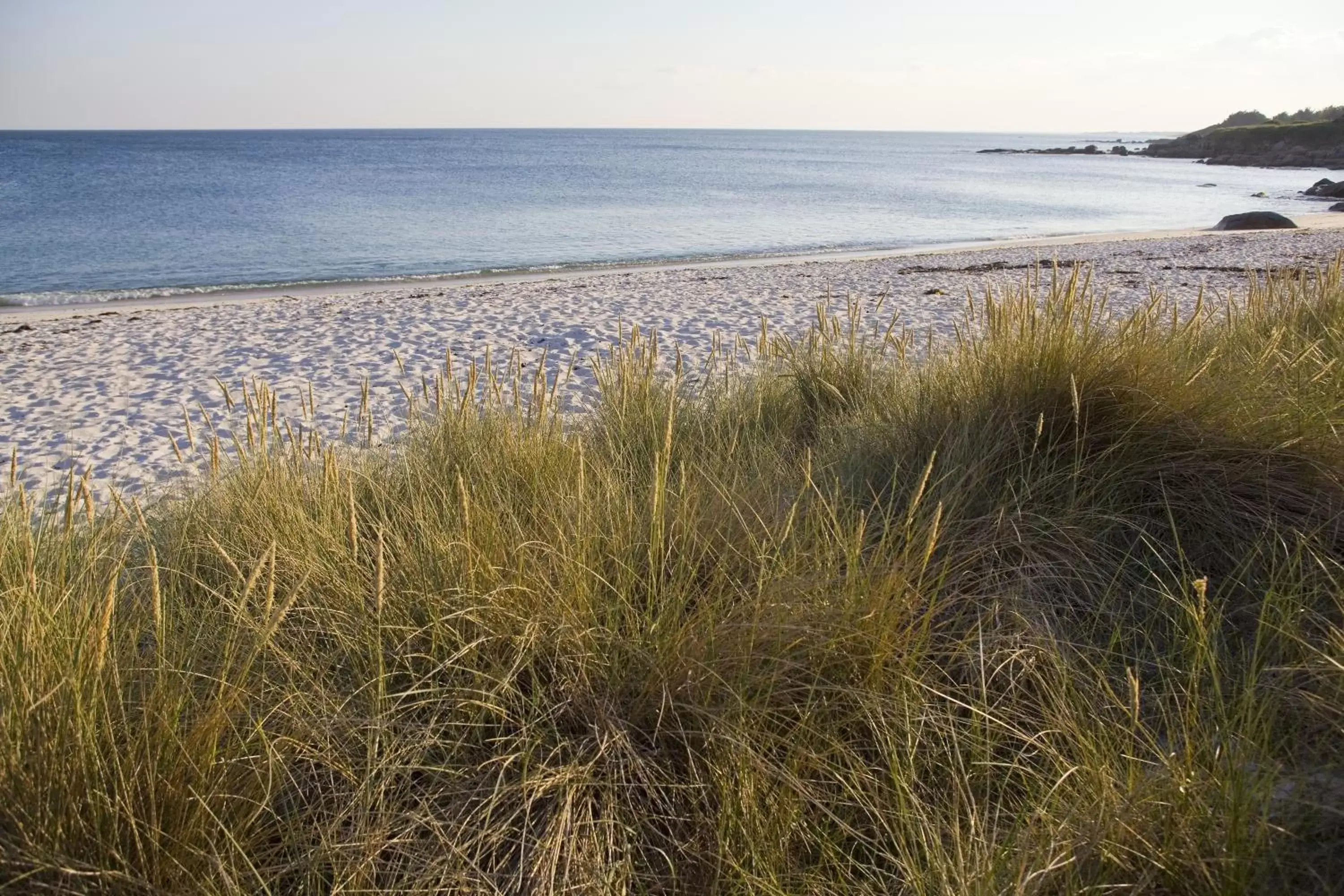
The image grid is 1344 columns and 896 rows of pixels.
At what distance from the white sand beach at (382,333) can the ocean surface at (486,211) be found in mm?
3479

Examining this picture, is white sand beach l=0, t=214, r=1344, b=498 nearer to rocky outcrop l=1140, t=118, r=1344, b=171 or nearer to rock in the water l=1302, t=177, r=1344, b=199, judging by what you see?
rock in the water l=1302, t=177, r=1344, b=199

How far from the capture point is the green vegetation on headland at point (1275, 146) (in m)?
59.9

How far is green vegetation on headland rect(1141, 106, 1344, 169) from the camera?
59.9m

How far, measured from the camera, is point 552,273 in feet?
62.0

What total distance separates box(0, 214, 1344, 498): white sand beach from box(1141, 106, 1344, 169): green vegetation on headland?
5245cm

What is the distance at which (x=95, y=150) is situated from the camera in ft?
238

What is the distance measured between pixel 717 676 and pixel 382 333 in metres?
9.50

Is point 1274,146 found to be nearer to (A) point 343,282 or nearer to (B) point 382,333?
(A) point 343,282

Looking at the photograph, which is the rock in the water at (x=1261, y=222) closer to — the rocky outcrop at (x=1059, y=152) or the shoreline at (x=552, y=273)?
the shoreline at (x=552, y=273)

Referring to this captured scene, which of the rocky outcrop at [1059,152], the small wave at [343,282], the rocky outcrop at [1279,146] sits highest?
the rocky outcrop at [1059,152]

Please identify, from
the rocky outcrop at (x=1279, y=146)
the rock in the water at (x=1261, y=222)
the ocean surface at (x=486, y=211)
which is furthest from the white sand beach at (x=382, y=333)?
the rocky outcrop at (x=1279, y=146)

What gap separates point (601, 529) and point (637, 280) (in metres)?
13.9

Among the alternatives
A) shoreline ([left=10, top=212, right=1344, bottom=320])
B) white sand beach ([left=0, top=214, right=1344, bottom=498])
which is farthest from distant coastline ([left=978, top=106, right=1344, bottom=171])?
white sand beach ([left=0, top=214, right=1344, bottom=498])

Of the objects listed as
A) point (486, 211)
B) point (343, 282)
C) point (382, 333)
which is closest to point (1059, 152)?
point (486, 211)
